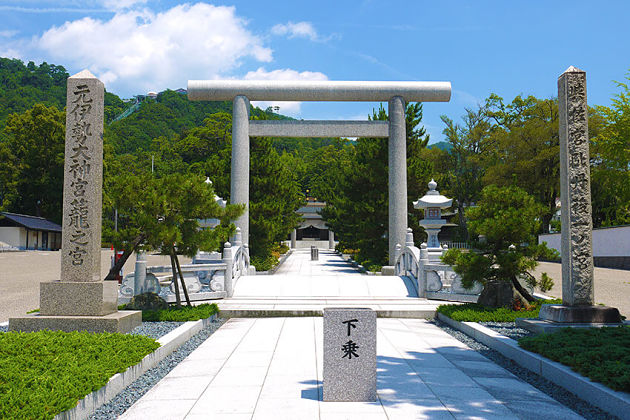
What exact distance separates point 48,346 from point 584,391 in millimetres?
5978

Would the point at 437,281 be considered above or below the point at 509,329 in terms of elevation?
above

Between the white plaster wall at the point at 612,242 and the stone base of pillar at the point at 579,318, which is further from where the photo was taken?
the white plaster wall at the point at 612,242

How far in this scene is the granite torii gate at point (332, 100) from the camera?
57.3 feet

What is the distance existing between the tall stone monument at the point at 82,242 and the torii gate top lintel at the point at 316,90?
9857 millimetres

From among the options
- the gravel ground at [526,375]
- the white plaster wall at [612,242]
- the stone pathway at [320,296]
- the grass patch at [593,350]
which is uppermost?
the white plaster wall at [612,242]

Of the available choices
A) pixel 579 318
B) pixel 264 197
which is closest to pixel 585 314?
pixel 579 318

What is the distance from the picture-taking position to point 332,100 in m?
17.8

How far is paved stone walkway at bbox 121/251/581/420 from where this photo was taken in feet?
14.9

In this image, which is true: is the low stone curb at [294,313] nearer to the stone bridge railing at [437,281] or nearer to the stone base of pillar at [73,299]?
the stone bridge railing at [437,281]

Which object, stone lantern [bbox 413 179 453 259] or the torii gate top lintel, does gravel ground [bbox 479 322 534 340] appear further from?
the torii gate top lintel

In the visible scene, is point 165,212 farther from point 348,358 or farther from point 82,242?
point 348,358

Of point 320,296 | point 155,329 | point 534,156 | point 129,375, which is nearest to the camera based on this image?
point 129,375

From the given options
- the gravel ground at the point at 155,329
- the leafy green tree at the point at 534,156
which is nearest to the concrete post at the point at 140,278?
the gravel ground at the point at 155,329

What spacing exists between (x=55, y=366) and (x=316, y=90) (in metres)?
14.1
